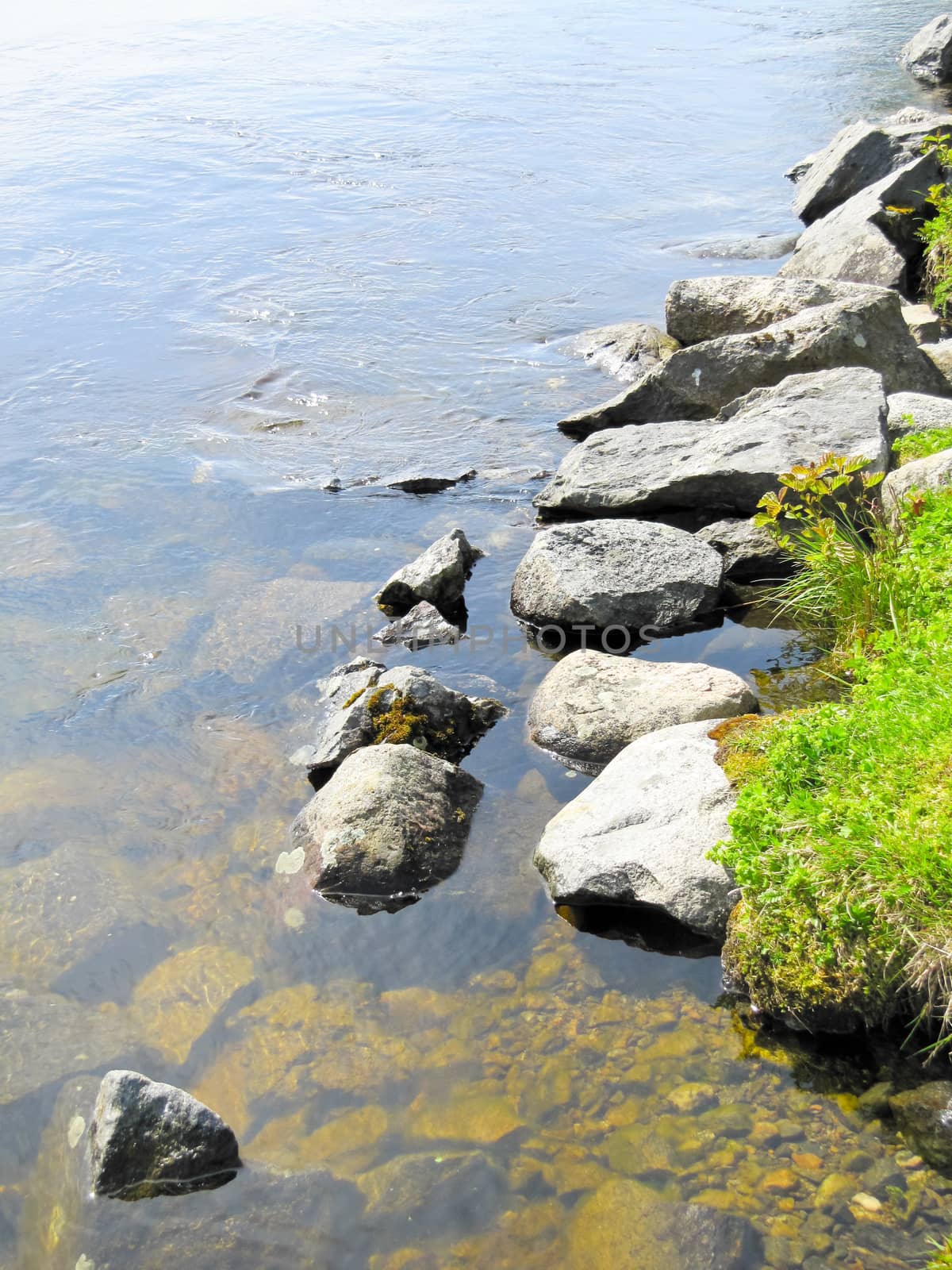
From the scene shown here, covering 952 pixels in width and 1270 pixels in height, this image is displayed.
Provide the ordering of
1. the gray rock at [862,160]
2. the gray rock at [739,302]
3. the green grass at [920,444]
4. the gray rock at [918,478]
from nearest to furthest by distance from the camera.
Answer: the gray rock at [918,478]
the green grass at [920,444]
the gray rock at [739,302]
the gray rock at [862,160]

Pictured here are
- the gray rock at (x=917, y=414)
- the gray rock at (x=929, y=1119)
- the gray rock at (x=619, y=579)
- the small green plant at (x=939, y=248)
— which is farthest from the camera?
the small green plant at (x=939, y=248)

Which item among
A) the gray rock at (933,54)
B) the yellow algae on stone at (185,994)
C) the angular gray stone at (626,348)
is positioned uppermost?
the gray rock at (933,54)

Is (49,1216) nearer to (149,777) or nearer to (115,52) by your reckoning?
(149,777)

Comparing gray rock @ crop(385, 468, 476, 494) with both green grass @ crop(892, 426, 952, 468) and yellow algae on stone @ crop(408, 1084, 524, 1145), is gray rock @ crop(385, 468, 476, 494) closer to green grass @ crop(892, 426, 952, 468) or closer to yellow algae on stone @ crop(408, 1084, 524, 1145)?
green grass @ crop(892, 426, 952, 468)

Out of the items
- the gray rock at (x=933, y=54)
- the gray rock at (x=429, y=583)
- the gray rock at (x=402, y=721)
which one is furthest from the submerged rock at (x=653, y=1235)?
the gray rock at (x=933, y=54)

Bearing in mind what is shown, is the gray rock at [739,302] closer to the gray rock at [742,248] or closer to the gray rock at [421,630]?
the gray rock at [742,248]

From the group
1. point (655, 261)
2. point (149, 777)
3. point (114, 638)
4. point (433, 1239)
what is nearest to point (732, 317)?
point (655, 261)

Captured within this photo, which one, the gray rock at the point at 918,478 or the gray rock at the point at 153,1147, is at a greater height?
the gray rock at the point at 918,478

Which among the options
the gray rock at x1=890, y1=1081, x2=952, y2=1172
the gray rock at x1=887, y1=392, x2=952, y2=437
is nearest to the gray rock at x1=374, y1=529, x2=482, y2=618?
the gray rock at x1=887, y1=392, x2=952, y2=437

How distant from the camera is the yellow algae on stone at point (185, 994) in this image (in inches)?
225

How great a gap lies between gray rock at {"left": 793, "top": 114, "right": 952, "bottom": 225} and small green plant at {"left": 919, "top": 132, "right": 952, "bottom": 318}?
3493 mm

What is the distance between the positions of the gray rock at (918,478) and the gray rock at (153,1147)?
5.87 metres

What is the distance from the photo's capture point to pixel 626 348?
45.7 feet

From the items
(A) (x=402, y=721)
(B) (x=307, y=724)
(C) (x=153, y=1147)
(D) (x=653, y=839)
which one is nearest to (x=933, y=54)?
(B) (x=307, y=724)
